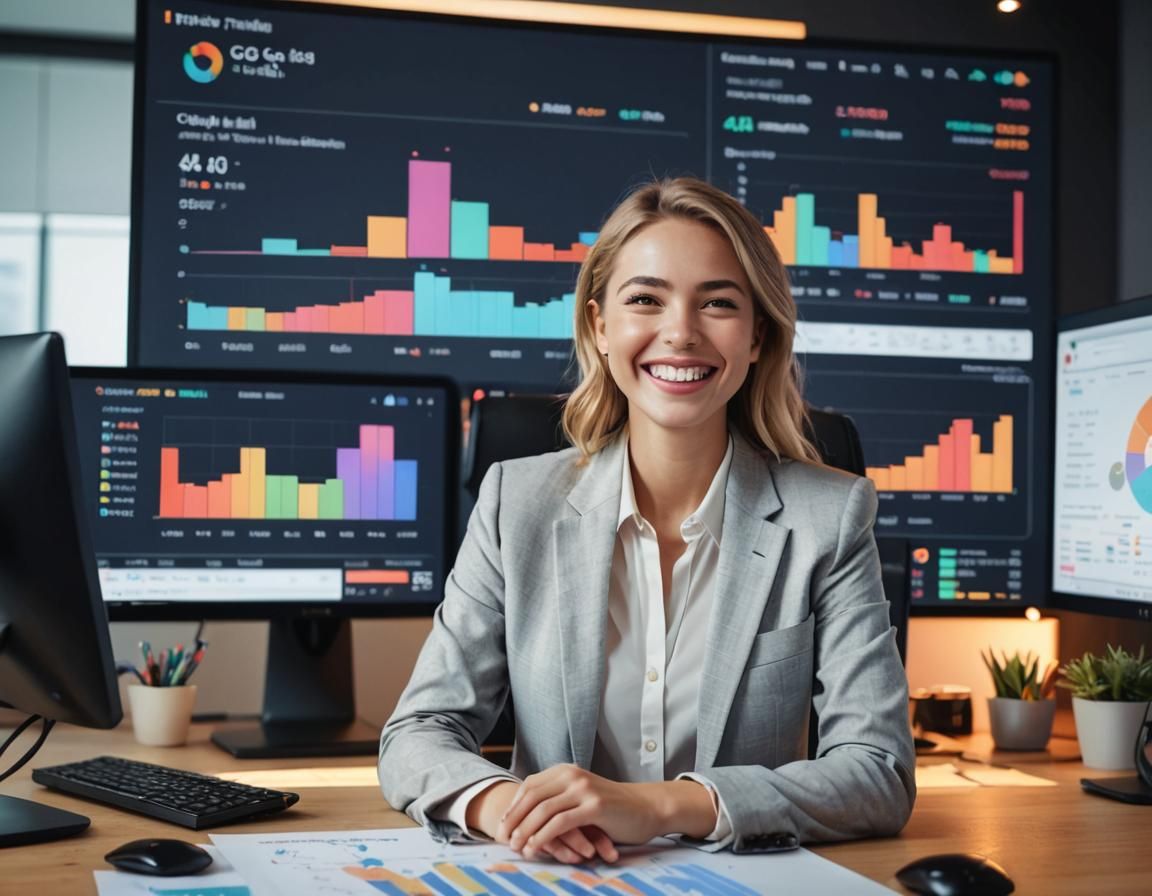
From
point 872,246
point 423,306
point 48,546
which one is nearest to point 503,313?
point 423,306

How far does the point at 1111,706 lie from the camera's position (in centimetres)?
194

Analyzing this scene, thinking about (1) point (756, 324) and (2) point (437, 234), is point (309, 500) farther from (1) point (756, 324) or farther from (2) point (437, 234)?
(1) point (756, 324)

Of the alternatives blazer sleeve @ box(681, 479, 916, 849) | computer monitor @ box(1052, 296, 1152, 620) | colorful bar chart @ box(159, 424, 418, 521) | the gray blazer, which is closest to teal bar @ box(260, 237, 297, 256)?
colorful bar chart @ box(159, 424, 418, 521)

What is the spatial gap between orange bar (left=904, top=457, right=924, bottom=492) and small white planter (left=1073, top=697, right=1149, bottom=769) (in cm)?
67

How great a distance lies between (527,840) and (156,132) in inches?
65.5

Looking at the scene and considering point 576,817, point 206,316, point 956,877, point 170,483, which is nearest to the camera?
point 956,877

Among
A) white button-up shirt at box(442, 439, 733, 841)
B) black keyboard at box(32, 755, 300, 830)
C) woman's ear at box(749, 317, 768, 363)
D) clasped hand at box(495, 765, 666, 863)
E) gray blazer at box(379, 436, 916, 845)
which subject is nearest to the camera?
clasped hand at box(495, 765, 666, 863)

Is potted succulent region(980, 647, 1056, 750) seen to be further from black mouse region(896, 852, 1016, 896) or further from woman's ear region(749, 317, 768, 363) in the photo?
black mouse region(896, 852, 1016, 896)

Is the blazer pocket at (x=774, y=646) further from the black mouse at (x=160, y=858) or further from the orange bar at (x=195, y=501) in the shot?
the orange bar at (x=195, y=501)

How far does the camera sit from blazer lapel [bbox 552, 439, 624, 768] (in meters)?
1.54

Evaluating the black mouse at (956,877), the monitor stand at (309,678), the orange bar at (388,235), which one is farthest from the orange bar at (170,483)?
the black mouse at (956,877)

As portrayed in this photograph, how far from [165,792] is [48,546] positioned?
1.22 feet

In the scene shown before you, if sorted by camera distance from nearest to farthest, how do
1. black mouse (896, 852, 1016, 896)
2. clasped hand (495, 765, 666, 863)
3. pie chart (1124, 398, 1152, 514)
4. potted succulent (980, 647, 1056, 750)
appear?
black mouse (896, 852, 1016, 896), clasped hand (495, 765, 666, 863), pie chart (1124, 398, 1152, 514), potted succulent (980, 647, 1056, 750)

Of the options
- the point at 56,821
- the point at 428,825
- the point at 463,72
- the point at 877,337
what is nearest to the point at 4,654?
the point at 56,821
